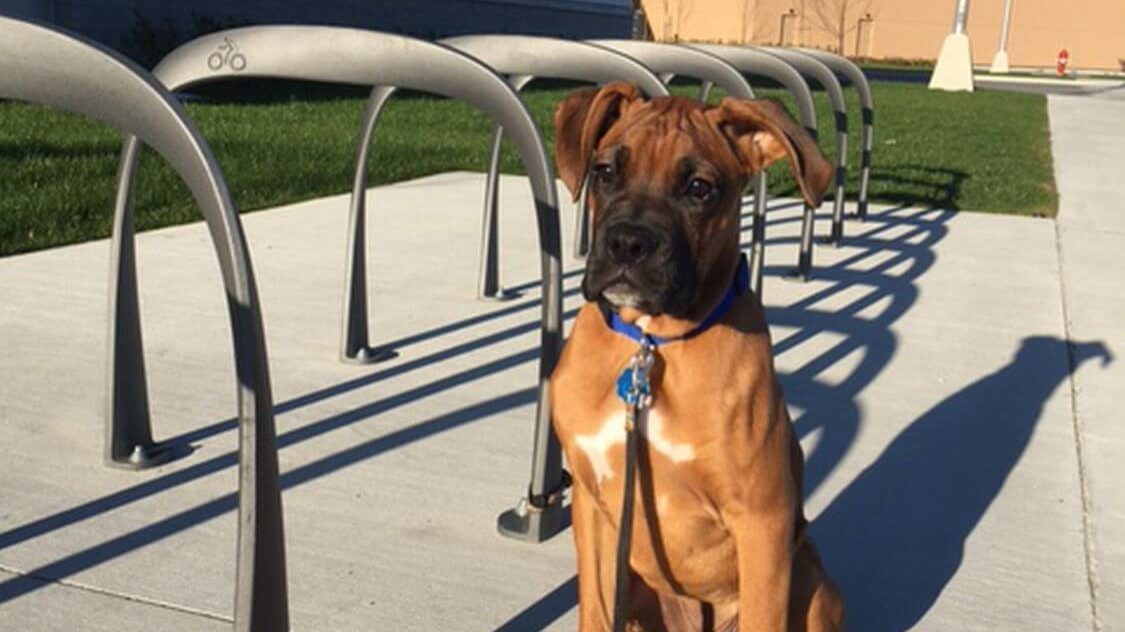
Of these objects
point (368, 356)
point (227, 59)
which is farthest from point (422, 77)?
point (368, 356)

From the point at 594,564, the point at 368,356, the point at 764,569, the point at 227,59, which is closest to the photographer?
the point at 764,569

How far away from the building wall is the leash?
16.8m

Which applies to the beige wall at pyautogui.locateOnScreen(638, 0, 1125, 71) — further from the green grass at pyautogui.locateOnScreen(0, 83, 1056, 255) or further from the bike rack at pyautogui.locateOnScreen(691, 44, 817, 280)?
the bike rack at pyautogui.locateOnScreen(691, 44, 817, 280)

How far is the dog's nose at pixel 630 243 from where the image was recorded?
2.63 metres

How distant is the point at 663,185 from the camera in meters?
2.73

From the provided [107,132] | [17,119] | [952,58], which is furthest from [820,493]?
[952,58]

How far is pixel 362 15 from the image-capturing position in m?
25.4

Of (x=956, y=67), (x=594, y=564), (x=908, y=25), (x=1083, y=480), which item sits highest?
(x=594, y=564)

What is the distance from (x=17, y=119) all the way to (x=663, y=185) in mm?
10565

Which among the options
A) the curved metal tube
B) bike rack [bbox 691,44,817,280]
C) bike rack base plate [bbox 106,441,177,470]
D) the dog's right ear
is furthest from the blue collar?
bike rack [bbox 691,44,817,280]

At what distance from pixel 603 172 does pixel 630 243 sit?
0.77ft

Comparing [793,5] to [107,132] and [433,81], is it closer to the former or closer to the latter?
[107,132]

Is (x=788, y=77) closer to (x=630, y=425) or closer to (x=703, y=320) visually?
(x=703, y=320)

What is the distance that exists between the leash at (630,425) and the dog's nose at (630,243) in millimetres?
208
